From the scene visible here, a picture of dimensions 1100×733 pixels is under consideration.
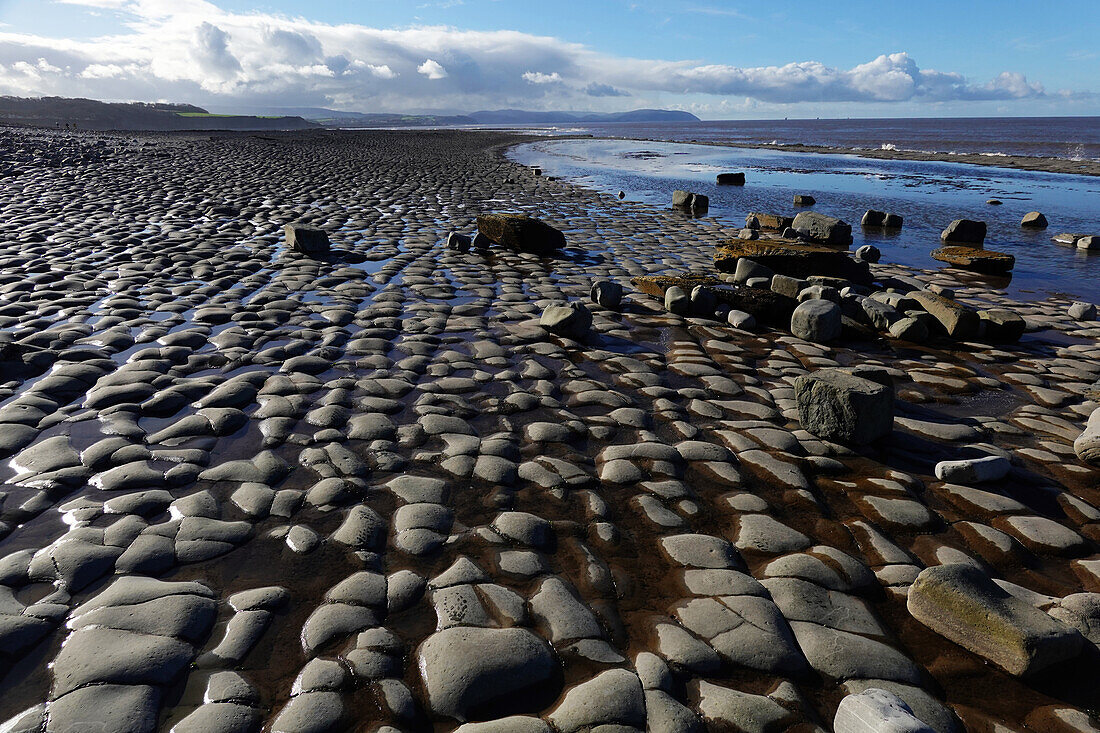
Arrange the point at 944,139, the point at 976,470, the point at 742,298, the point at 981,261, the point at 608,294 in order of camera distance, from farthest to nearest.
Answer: the point at 944,139 → the point at 981,261 → the point at 608,294 → the point at 742,298 → the point at 976,470

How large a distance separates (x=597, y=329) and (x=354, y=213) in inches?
338

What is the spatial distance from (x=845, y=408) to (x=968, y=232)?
35.4ft

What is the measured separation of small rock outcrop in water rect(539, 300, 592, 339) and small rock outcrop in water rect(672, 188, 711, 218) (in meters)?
10.1

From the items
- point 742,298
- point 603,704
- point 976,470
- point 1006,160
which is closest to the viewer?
point 603,704

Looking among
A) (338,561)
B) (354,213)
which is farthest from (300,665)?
(354,213)

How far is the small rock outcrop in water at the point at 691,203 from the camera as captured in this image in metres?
15.4

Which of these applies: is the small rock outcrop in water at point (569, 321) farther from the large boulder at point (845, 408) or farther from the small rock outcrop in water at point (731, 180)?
the small rock outcrop in water at point (731, 180)

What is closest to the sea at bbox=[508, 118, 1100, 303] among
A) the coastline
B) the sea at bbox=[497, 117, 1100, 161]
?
the coastline

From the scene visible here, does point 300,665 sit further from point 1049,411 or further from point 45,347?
point 1049,411

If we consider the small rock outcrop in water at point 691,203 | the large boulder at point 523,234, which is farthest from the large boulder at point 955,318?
the small rock outcrop in water at point 691,203

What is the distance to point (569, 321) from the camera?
19.5 ft

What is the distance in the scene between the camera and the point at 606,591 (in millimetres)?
2734

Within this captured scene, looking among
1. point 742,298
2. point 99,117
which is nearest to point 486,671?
point 742,298

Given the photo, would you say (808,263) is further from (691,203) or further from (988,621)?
(691,203)
